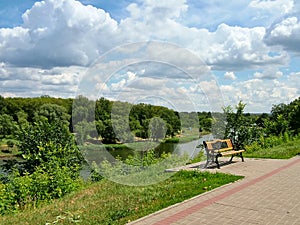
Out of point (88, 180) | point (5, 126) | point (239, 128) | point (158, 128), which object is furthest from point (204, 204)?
point (5, 126)

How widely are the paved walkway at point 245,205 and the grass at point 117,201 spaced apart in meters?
0.32

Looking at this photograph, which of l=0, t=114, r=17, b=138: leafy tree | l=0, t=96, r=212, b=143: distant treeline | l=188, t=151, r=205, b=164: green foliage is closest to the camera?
l=0, t=96, r=212, b=143: distant treeline

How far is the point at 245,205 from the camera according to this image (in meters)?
6.02

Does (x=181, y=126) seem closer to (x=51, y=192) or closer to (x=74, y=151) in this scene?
(x=74, y=151)

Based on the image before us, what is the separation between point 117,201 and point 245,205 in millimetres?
2400

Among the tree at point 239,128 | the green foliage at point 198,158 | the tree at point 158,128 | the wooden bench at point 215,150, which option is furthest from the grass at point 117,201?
the tree at point 239,128

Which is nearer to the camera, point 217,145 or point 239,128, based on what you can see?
point 217,145

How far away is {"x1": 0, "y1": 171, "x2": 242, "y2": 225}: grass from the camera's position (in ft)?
18.7

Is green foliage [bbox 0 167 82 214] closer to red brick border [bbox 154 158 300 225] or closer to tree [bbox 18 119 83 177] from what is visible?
tree [bbox 18 119 83 177]

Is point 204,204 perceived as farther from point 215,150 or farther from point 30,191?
point 215,150

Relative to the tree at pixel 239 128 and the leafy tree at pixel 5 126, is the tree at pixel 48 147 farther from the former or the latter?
the leafy tree at pixel 5 126

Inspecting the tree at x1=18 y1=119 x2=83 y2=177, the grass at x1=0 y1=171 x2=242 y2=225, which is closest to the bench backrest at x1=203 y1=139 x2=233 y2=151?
the grass at x1=0 y1=171 x2=242 y2=225

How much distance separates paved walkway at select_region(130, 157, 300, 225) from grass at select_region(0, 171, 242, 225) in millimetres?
321

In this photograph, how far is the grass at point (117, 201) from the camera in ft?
18.7
